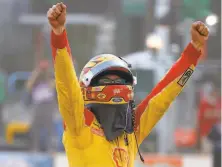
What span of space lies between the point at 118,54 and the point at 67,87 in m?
9.61

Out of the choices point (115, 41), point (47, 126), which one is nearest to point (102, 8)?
point (115, 41)

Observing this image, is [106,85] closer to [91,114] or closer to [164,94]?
[91,114]

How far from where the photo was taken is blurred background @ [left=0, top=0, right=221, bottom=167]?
457 inches

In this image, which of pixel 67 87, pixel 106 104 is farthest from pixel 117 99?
pixel 67 87

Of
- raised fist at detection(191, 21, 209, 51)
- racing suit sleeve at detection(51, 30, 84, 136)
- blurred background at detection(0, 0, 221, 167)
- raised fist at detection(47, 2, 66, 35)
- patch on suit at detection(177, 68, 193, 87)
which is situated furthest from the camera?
blurred background at detection(0, 0, 221, 167)

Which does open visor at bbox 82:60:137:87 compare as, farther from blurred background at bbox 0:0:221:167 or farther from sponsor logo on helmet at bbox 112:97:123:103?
blurred background at bbox 0:0:221:167

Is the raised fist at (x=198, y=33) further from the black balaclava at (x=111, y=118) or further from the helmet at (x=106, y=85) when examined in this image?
the black balaclava at (x=111, y=118)

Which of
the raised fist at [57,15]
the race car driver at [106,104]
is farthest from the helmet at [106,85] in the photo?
the raised fist at [57,15]

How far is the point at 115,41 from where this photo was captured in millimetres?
14570

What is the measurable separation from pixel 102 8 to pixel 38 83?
380cm

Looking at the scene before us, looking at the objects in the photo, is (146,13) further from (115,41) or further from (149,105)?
(149,105)

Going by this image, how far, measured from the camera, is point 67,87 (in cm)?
409

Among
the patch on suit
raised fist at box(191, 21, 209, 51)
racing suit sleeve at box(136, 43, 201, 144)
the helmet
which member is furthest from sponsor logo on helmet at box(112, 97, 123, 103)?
raised fist at box(191, 21, 209, 51)

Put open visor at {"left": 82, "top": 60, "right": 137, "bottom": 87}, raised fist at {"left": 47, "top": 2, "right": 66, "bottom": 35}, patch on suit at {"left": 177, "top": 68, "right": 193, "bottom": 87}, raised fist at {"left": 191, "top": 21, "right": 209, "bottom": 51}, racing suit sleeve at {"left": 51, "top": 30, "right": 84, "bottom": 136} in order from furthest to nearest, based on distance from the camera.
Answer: patch on suit at {"left": 177, "top": 68, "right": 193, "bottom": 87}
raised fist at {"left": 191, "top": 21, "right": 209, "bottom": 51}
open visor at {"left": 82, "top": 60, "right": 137, "bottom": 87}
racing suit sleeve at {"left": 51, "top": 30, "right": 84, "bottom": 136}
raised fist at {"left": 47, "top": 2, "right": 66, "bottom": 35}
